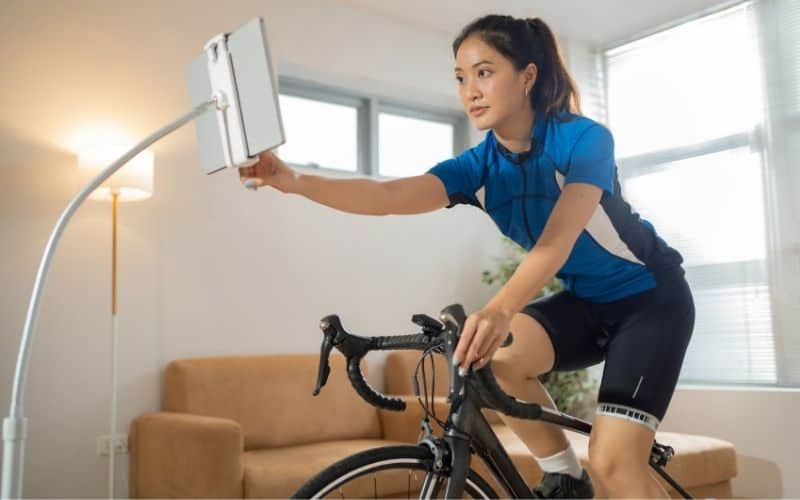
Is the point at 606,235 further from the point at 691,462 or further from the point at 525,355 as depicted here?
the point at 691,462

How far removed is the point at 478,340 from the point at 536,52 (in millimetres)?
738

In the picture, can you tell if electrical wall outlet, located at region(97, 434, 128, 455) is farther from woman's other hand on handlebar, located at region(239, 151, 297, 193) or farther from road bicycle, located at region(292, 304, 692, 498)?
road bicycle, located at region(292, 304, 692, 498)

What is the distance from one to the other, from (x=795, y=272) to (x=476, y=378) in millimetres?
3411

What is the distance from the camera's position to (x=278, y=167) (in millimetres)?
1573

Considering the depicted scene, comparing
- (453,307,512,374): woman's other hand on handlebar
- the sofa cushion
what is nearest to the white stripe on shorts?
(453,307,512,374): woman's other hand on handlebar

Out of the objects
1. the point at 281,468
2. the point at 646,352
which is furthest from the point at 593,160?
the point at 281,468

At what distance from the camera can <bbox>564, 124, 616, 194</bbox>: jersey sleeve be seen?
1.45m

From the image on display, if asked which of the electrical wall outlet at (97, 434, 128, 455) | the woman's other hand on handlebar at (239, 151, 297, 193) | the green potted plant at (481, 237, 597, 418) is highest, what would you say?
the woman's other hand on handlebar at (239, 151, 297, 193)

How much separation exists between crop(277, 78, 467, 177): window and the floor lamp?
41.6 inches

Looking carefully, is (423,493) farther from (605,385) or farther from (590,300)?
(590,300)

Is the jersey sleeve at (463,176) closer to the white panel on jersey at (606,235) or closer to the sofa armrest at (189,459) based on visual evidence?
the white panel on jersey at (606,235)

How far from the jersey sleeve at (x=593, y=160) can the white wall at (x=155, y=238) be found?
106 inches

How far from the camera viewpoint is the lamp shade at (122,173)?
330cm

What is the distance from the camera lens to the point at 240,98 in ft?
4.54
